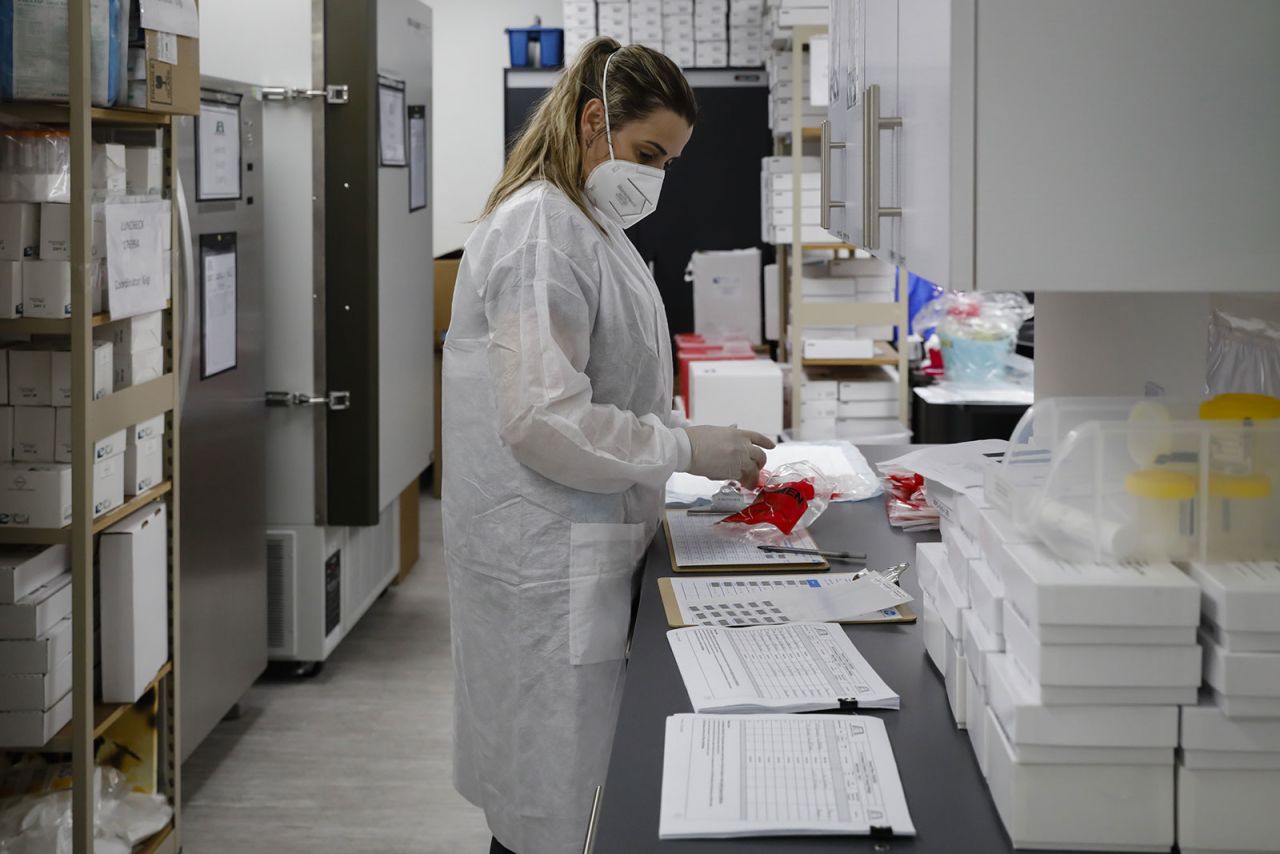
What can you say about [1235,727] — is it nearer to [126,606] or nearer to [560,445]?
[560,445]

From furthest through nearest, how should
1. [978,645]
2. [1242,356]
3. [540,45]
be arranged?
[540,45] < [1242,356] < [978,645]

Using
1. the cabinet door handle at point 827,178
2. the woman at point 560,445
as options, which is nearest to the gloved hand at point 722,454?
the woman at point 560,445

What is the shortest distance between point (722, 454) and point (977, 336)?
2.85 m

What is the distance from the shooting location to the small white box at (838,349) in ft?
16.5

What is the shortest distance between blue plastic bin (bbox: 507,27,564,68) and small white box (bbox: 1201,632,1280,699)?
615cm

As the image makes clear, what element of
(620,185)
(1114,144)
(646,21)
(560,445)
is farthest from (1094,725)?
(646,21)

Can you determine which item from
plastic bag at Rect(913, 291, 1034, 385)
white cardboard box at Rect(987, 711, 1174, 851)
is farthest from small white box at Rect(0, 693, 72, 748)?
plastic bag at Rect(913, 291, 1034, 385)

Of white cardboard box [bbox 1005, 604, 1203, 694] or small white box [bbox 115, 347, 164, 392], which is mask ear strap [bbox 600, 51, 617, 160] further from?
white cardboard box [bbox 1005, 604, 1203, 694]

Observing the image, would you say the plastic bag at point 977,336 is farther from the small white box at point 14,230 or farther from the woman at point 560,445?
the small white box at point 14,230

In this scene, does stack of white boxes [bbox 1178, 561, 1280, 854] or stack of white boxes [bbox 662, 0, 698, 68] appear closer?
stack of white boxes [bbox 1178, 561, 1280, 854]

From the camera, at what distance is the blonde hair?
6.79ft

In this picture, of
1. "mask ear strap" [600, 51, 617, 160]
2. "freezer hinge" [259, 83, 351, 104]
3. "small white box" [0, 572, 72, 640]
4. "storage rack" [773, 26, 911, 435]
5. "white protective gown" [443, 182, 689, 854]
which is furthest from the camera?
"storage rack" [773, 26, 911, 435]

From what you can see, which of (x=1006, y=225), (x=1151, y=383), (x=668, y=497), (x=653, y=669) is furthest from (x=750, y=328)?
(x=1006, y=225)

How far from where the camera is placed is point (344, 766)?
130 inches
